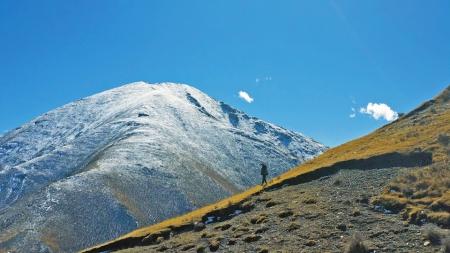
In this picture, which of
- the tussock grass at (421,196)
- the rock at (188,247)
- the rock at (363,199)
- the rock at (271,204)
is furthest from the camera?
the rock at (271,204)

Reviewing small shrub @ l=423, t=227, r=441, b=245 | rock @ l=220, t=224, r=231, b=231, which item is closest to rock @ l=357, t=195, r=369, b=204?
small shrub @ l=423, t=227, r=441, b=245

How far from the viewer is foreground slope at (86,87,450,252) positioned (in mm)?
43469

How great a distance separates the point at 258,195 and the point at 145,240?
1410 cm

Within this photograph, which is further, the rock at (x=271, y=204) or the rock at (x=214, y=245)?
the rock at (x=271, y=204)

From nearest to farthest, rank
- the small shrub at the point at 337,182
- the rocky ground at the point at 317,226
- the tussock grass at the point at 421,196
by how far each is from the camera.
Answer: the rocky ground at the point at 317,226 < the tussock grass at the point at 421,196 < the small shrub at the point at 337,182

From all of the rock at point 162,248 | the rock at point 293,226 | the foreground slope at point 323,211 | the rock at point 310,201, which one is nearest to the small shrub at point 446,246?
the foreground slope at point 323,211

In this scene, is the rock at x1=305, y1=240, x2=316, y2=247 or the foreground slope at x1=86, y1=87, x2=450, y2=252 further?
the foreground slope at x1=86, y1=87, x2=450, y2=252

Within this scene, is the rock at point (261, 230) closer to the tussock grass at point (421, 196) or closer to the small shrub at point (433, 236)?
the tussock grass at point (421, 196)

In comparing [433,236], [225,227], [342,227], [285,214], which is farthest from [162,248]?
[433,236]

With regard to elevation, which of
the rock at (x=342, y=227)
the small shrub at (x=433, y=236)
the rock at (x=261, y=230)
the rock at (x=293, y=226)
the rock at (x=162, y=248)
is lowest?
the small shrub at (x=433, y=236)

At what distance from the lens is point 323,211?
1953 inches

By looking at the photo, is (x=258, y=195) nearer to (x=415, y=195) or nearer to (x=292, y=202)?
(x=292, y=202)

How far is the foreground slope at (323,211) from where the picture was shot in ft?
143

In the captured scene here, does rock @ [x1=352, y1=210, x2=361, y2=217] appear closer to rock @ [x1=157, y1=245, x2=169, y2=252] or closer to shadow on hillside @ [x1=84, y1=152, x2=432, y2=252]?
shadow on hillside @ [x1=84, y1=152, x2=432, y2=252]
